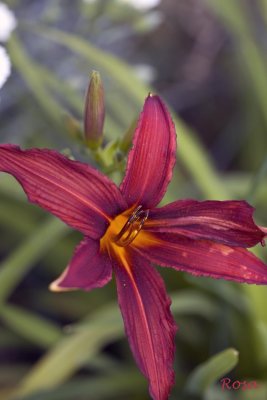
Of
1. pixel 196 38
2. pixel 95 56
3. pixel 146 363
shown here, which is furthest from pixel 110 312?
pixel 196 38

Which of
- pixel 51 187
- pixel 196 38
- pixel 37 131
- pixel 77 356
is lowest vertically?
pixel 77 356

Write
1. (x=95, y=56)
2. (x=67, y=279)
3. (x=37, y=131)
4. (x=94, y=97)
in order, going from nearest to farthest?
(x=67, y=279) < (x=94, y=97) < (x=95, y=56) < (x=37, y=131)

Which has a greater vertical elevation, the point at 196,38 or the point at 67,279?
the point at 196,38

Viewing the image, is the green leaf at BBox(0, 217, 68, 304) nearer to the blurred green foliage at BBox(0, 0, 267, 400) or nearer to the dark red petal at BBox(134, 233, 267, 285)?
the blurred green foliage at BBox(0, 0, 267, 400)

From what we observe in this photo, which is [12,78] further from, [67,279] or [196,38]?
[196,38]

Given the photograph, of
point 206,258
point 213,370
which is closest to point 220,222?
point 206,258

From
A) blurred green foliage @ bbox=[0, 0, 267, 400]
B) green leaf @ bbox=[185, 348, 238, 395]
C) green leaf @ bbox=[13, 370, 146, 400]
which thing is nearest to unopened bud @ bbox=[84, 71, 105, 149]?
blurred green foliage @ bbox=[0, 0, 267, 400]

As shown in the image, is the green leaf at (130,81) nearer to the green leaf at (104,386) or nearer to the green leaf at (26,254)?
the green leaf at (26,254)
